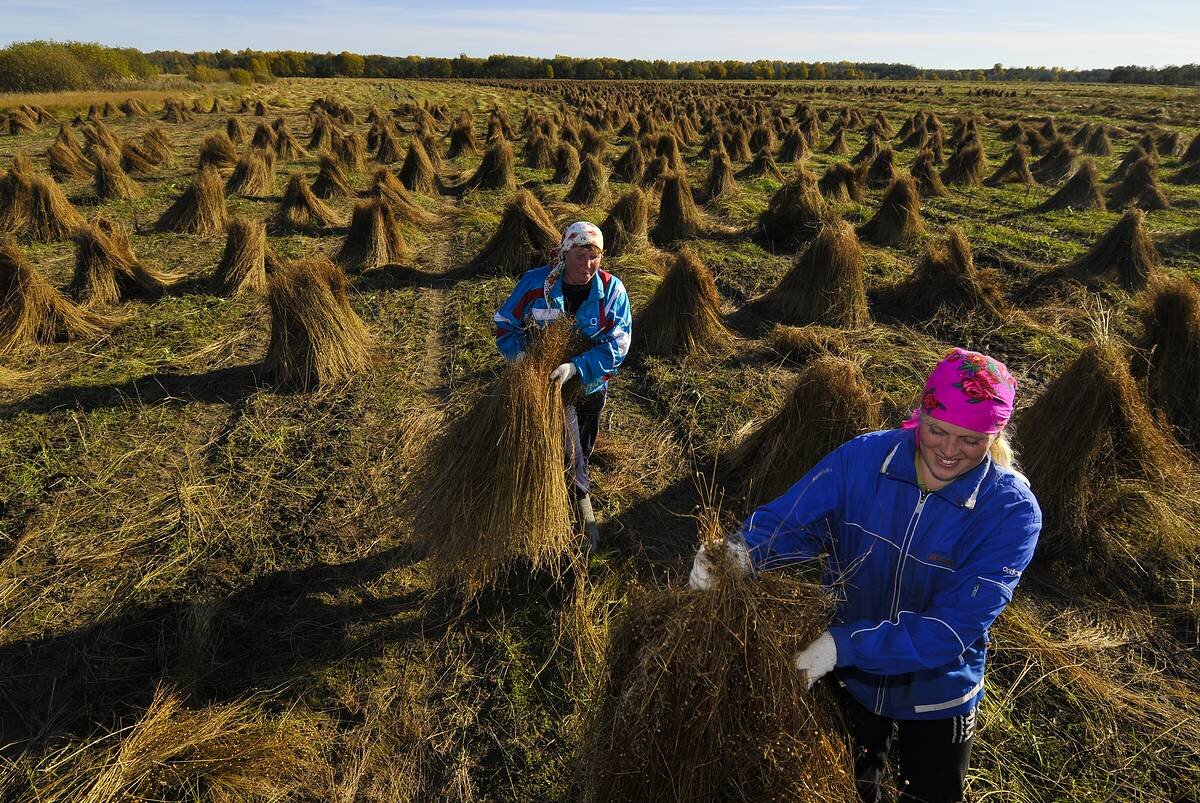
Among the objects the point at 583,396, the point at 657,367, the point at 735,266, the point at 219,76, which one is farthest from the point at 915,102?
the point at 219,76

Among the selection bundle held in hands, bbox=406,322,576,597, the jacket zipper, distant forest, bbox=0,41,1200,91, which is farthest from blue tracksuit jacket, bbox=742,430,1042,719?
distant forest, bbox=0,41,1200,91

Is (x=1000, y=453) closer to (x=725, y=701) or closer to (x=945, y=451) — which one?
(x=945, y=451)

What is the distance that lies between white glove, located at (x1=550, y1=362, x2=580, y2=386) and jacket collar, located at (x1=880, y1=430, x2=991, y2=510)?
55.4 inches

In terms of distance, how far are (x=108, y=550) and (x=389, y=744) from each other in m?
2.06

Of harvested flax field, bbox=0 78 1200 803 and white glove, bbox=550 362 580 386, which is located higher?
white glove, bbox=550 362 580 386

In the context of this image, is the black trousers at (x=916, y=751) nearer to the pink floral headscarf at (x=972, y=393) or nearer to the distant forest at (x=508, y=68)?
the pink floral headscarf at (x=972, y=393)

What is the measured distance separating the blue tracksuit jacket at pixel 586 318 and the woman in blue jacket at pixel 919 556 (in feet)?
4.09

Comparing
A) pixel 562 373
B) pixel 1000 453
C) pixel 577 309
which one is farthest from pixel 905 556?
pixel 577 309

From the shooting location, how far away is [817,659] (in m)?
1.52

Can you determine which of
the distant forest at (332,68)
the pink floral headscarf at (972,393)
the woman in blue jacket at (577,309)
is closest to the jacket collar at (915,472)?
the pink floral headscarf at (972,393)

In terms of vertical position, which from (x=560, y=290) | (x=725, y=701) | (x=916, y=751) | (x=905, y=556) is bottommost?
(x=916, y=751)

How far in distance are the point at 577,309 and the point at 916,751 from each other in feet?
7.03

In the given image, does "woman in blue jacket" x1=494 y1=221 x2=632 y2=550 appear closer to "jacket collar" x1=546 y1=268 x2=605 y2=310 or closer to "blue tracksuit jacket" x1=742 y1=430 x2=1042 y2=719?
"jacket collar" x1=546 y1=268 x2=605 y2=310

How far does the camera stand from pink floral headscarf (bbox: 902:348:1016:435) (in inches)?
61.9
